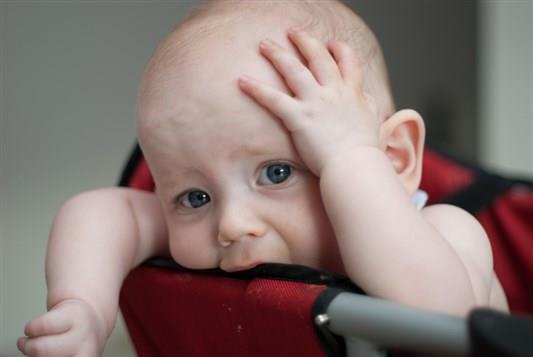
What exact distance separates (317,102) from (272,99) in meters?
0.04

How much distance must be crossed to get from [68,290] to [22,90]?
102cm

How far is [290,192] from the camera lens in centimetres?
69

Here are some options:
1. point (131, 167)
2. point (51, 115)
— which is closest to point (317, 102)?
point (131, 167)

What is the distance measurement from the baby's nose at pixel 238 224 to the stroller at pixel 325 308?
0.11ft

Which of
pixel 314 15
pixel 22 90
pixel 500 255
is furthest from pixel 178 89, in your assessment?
pixel 22 90

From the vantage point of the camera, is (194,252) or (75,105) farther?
(75,105)

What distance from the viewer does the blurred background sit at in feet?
5.42

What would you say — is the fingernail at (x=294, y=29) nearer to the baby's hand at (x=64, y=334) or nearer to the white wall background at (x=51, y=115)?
the baby's hand at (x=64, y=334)

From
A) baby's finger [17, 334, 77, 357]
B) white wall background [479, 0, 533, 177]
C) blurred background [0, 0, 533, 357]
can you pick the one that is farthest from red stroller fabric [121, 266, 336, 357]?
white wall background [479, 0, 533, 177]

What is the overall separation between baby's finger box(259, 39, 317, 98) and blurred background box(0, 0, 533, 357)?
99 centimetres

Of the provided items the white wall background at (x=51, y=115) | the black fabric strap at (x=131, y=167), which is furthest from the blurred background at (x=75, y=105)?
the black fabric strap at (x=131, y=167)

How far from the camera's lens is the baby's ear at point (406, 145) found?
0.74m

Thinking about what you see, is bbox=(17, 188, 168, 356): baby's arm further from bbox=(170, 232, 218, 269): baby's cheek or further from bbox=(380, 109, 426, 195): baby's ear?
bbox=(380, 109, 426, 195): baby's ear

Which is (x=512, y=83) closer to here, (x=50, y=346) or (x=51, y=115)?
(x=51, y=115)
